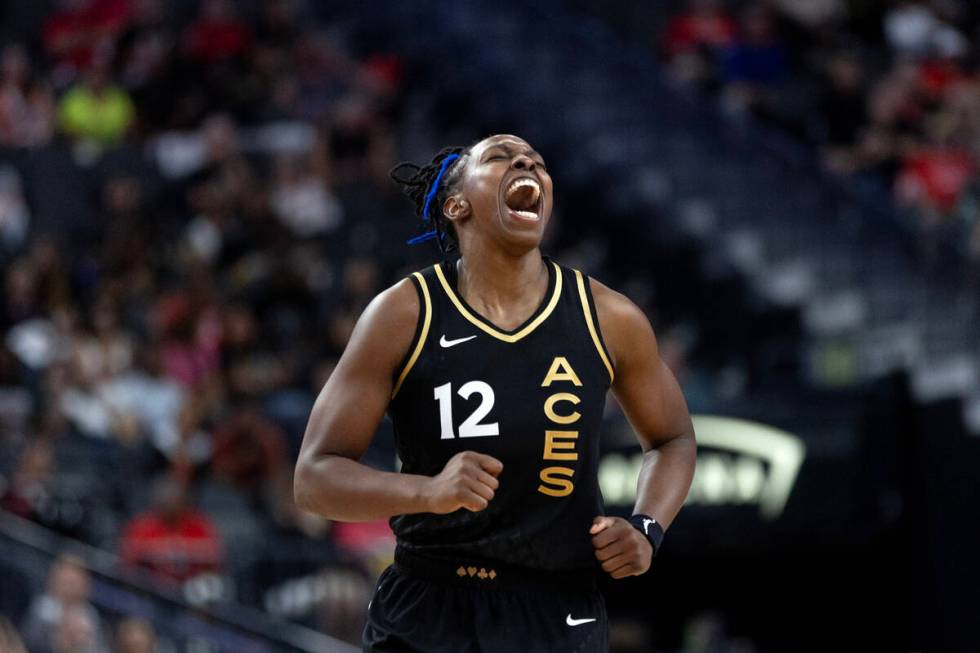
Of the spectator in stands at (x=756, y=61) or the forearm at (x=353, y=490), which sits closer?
the forearm at (x=353, y=490)

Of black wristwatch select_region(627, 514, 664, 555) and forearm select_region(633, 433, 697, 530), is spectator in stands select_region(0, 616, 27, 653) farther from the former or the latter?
black wristwatch select_region(627, 514, 664, 555)

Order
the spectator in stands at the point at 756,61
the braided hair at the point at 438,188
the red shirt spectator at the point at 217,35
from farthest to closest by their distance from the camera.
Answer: the red shirt spectator at the point at 217,35 → the spectator in stands at the point at 756,61 → the braided hair at the point at 438,188

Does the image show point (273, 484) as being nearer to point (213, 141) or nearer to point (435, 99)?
point (213, 141)

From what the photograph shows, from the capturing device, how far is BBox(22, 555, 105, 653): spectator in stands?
8883 mm

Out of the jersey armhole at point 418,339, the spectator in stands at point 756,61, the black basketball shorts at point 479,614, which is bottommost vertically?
the black basketball shorts at point 479,614

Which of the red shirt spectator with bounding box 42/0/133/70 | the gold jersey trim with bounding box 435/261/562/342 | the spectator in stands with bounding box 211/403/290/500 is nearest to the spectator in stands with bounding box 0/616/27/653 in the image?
the spectator in stands with bounding box 211/403/290/500

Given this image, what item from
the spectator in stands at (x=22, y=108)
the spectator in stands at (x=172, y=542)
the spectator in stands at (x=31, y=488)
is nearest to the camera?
the spectator in stands at (x=172, y=542)

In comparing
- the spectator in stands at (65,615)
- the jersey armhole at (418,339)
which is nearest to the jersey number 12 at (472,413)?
the jersey armhole at (418,339)

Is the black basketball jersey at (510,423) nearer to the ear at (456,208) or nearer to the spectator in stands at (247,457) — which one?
the ear at (456,208)

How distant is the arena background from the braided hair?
4.48 m

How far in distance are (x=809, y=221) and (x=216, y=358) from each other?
4.85 m

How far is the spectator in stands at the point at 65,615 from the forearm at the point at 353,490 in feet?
15.5

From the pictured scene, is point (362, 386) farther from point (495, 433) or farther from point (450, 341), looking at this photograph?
point (495, 433)

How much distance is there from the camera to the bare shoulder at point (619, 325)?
4.71 metres
